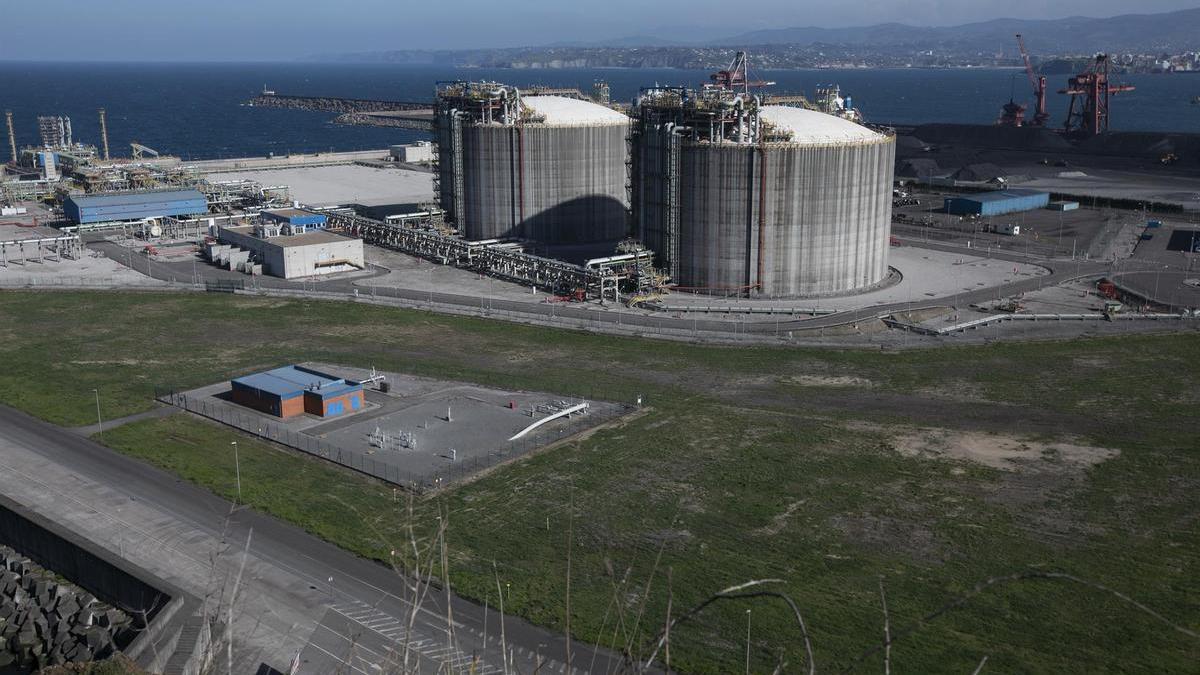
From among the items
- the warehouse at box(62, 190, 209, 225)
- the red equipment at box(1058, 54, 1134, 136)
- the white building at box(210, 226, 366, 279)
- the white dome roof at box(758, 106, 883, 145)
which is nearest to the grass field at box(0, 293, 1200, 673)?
the white building at box(210, 226, 366, 279)

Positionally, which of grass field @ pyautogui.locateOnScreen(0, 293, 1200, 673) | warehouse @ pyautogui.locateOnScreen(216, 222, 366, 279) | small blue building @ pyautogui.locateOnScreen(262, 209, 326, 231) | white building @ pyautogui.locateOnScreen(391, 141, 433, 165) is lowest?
grass field @ pyautogui.locateOnScreen(0, 293, 1200, 673)

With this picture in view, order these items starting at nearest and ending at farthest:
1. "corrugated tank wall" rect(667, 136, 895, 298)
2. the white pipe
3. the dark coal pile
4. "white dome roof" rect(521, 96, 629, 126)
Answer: the dark coal pile, the white pipe, "corrugated tank wall" rect(667, 136, 895, 298), "white dome roof" rect(521, 96, 629, 126)

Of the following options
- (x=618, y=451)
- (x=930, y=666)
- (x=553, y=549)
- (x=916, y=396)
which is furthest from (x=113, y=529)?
(x=916, y=396)

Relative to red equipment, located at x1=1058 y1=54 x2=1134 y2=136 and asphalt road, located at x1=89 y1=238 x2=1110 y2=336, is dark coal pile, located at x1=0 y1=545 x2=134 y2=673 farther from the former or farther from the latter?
red equipment, located at x1=1058 y1=54 x2=1134 y2=136

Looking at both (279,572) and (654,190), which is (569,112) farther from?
(279,572)

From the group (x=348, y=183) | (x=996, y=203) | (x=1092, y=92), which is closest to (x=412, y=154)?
(x=348, y=183)

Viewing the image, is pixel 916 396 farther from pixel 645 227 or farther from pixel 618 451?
pixel 645 227

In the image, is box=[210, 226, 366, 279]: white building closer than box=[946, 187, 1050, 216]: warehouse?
Yes
